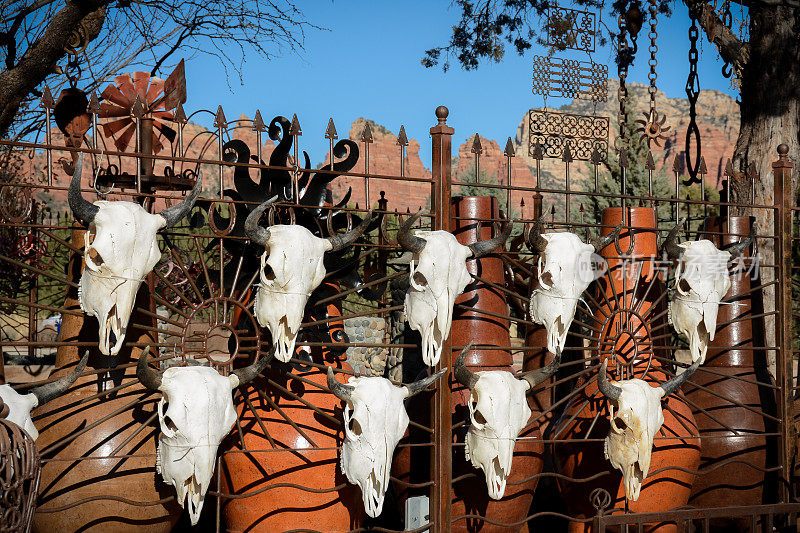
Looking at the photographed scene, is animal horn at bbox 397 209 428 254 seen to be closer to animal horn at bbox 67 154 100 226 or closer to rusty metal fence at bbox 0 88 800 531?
rusty metal fence at bbox 0 88 800 531

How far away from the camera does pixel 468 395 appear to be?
12.9 ft

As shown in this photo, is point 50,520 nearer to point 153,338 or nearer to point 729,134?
point 153,338

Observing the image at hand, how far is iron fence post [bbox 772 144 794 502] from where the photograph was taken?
15.3ft

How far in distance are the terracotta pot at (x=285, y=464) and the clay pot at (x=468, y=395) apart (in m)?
0.56

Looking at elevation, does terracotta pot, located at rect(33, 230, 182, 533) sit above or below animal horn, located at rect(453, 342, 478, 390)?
below

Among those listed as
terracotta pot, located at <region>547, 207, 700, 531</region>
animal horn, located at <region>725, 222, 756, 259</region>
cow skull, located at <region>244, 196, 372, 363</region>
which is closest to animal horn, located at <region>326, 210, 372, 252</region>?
cow skull, located at <region>244, 196, 372, 363</region>

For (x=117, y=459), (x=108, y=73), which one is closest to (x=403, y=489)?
(x=117, y=459)

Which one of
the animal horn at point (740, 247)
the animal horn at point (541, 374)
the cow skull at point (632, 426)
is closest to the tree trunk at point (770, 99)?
the animal horn at point (740, 247)

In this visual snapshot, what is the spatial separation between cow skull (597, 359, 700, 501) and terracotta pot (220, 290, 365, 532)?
A: 4.12 ft

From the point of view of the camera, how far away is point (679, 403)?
A: 4.39 meters

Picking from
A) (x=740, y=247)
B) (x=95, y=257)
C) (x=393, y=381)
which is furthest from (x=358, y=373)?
(x=740, y=247)

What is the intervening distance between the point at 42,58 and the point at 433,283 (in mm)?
2917

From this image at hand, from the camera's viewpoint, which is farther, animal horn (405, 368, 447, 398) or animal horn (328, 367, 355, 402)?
animal horn (405, 368, 447, 398)

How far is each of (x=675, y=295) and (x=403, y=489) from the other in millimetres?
1726
